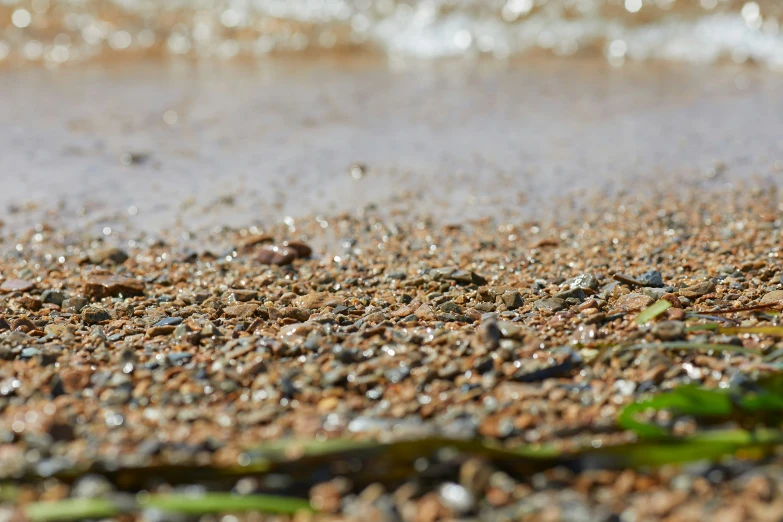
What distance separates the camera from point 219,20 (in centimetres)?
1189

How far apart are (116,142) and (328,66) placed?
12.9ft

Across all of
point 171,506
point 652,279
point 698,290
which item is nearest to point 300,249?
point 652,279

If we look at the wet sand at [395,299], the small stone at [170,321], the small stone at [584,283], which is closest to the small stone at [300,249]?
the wet sand at [395,299]

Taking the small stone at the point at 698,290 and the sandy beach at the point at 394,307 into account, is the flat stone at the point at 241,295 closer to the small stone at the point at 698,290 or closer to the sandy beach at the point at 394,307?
the sandy beach at the point at 394,307

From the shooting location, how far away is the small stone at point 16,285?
11.4ft

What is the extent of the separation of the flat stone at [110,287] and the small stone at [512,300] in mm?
1501

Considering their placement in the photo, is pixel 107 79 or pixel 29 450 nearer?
pixel 29 450

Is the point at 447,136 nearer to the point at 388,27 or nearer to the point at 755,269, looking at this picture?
the point at 755,269

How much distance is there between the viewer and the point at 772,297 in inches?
114

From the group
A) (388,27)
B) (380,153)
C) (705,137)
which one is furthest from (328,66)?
(705,137)

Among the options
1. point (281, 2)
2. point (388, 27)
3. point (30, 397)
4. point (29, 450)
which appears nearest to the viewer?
point (29, 450)

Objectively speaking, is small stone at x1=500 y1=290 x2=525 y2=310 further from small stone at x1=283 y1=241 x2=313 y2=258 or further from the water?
the water

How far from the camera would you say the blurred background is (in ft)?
15.9

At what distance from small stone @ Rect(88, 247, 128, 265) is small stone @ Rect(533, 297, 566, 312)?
1.98 meters
